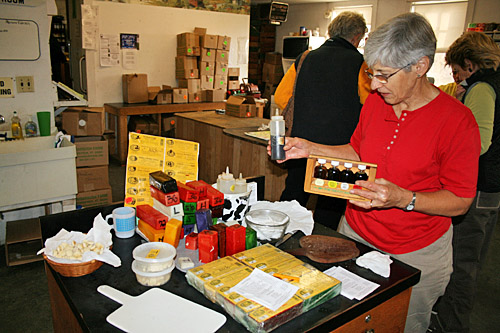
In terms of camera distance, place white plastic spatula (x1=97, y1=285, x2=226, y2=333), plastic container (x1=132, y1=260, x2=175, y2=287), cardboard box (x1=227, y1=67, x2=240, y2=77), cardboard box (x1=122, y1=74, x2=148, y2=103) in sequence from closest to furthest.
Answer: white plastic spatula (x1=97, y1=285, x2=226, y2=333) < plastic container (x1=132, y1=260, x2=175, y2=287) < cardboard box (x1=122, y1=74, x2=148, y2=103) < cardboard box (x1=227, y1=67, x2=240, y2=77)

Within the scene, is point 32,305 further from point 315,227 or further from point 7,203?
point 315,227

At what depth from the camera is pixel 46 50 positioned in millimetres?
2988

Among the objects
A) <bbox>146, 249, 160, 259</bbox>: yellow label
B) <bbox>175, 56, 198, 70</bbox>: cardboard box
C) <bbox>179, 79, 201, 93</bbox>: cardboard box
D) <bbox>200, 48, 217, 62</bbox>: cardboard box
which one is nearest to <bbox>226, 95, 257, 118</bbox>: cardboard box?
<bbox>179, 79, 201, 93</bbox>: cardboard box

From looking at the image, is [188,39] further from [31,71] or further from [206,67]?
[31,71]

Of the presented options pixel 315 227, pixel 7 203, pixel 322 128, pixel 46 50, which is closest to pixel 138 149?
pixel 315 227

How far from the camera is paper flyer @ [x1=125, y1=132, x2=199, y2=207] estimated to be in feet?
5.19

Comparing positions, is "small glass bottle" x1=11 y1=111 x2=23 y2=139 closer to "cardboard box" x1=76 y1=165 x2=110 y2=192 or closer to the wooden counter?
"cardboard box" x1=76 y1=165 x2=110 y2=192

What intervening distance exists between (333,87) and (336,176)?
51.8 inches

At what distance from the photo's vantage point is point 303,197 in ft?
9.33

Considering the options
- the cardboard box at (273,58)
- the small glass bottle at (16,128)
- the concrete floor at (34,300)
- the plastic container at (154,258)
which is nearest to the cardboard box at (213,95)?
the cardboard box at (273,58)

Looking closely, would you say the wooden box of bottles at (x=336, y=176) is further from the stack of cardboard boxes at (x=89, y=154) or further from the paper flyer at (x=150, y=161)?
the stack of cardboard boxes at (x=89, y=154)

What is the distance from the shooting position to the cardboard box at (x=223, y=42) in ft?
21.5

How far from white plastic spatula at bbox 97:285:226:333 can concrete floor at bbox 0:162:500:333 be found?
1.52 meters

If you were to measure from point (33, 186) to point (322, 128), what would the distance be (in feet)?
6.79
